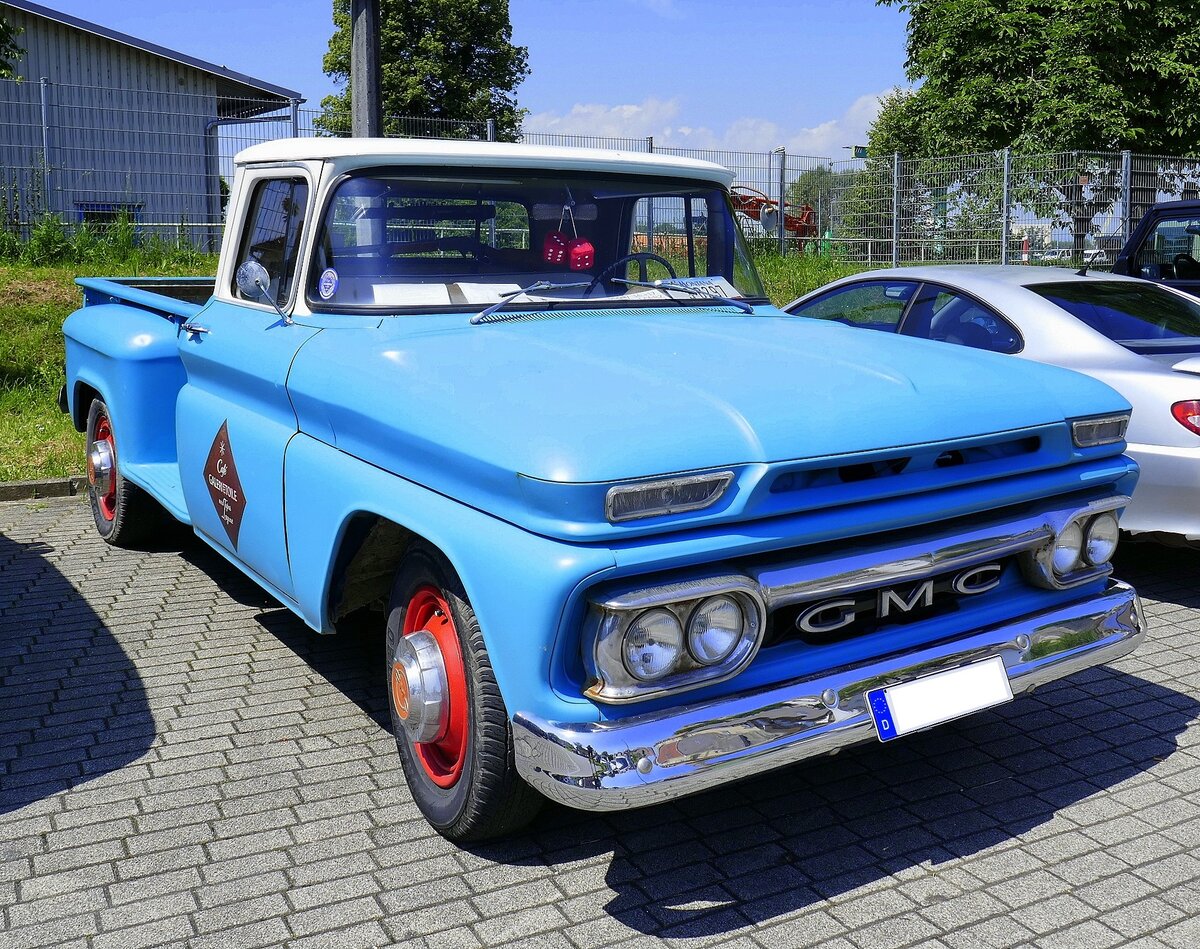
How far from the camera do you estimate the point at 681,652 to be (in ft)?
9.18

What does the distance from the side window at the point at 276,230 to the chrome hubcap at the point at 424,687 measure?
4.99 feet

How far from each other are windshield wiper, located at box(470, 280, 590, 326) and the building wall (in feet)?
31.7

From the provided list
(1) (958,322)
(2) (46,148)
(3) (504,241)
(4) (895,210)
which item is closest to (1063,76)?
(4) (895,210)

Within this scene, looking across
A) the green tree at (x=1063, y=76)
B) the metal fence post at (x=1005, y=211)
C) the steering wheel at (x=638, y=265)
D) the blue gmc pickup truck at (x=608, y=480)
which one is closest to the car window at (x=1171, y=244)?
the blue gmc pickup truck at (x=608, y=480)

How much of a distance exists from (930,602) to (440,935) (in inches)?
61.2

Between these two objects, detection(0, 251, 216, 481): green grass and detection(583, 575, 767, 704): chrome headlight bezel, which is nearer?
detection(583, 575, 767, 704): chrome headlight bezel

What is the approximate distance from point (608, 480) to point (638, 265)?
189 cm

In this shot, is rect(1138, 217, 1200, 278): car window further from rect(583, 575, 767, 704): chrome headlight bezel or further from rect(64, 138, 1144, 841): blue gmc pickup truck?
rect(583, 575, 767, 704): chrome headlight bezel

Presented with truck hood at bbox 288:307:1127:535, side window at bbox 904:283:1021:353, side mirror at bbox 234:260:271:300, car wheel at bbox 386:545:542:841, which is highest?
side mirror at bbox 234:260:271:300

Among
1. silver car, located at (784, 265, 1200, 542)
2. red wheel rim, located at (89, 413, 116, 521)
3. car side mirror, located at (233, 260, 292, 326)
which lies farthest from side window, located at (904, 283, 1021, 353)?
red wheel rim, located at (89, 413, 116, 521)

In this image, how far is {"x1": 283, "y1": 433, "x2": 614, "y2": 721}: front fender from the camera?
270cm

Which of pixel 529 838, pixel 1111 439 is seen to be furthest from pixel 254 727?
pixel 1111 439

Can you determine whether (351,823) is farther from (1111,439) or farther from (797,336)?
(1111,439)

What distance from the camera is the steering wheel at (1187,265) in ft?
29.5
